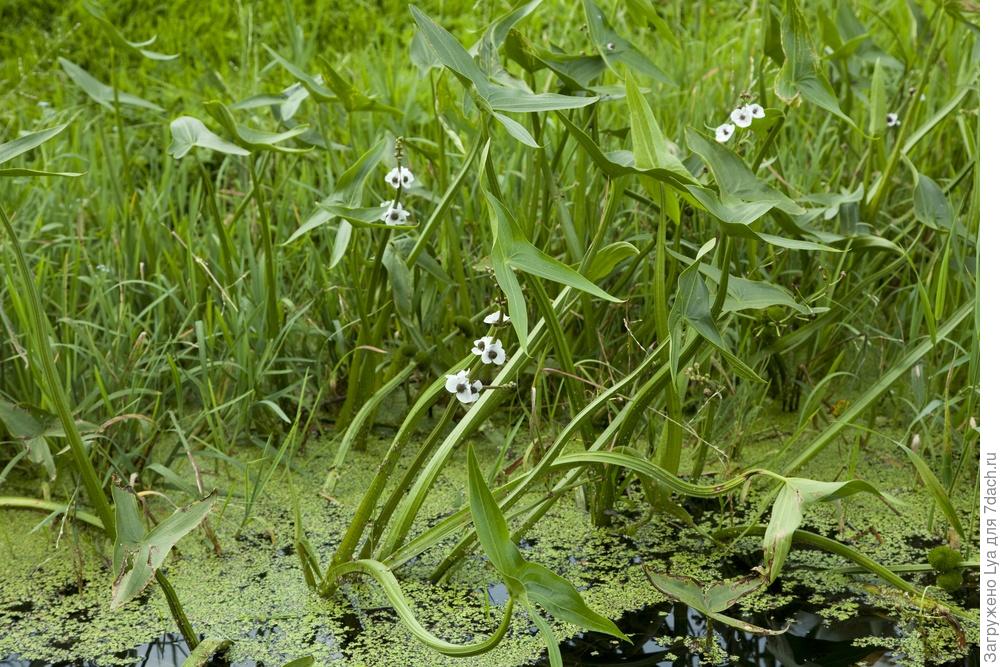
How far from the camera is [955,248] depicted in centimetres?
157

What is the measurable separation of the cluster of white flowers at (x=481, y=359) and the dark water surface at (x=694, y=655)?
31 cm

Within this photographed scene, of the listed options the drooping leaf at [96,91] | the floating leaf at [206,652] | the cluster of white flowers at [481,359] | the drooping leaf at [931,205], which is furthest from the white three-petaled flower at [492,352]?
the drooping leaf at [96,91]

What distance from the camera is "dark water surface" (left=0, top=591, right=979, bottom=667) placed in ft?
4.24

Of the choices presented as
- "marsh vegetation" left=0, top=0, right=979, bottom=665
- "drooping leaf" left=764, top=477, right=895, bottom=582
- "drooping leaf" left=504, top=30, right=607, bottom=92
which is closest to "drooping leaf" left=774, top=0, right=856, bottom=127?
"marsh vegetation" left=0, top=0, right=979, bottom=665

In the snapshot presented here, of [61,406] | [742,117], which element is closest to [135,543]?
[61,406]

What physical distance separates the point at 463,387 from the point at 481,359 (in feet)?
0.13

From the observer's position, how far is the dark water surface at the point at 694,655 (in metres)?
1.29

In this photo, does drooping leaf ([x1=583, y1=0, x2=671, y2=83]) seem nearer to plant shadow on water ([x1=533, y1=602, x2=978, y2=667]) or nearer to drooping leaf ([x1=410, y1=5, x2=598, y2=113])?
drooping leaf ([x1=410, y1=5, x2=598, y2=113])

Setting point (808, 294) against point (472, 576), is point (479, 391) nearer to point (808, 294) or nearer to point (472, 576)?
point (472, 576)

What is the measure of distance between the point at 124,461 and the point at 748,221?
947 millimetres

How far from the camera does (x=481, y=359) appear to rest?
127 cm

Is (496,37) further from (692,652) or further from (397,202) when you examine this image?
(692,652)

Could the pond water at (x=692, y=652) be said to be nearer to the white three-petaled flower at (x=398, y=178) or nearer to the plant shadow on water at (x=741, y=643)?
the plant shadow on water at (x=741, y=643)

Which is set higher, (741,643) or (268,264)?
(268,264)
